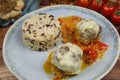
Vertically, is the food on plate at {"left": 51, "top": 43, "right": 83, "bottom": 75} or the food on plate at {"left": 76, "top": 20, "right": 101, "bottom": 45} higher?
the food on plate at {"left": 76, "top": 20, "right": 101, "bottom": 45}

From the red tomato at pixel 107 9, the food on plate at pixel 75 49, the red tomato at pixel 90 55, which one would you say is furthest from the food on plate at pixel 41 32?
the red tomato at pixel 107 9

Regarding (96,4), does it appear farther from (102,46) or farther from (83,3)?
(102,46)

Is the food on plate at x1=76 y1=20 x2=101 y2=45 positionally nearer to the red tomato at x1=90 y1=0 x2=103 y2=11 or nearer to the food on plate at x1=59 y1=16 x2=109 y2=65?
the food on plate at x1=59 y1=16 x2=109 y2=65

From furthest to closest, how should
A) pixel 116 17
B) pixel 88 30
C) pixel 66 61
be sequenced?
pixel 116 17
pixel 88 30
pixel 66 61

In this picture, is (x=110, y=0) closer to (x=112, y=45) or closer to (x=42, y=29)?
(x=112, y=45)

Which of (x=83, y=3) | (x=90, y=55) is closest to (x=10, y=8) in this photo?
(x=83, y=3)

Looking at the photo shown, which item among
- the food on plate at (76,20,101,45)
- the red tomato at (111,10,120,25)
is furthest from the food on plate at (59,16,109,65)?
the red tomato at (111,10,120,25)
